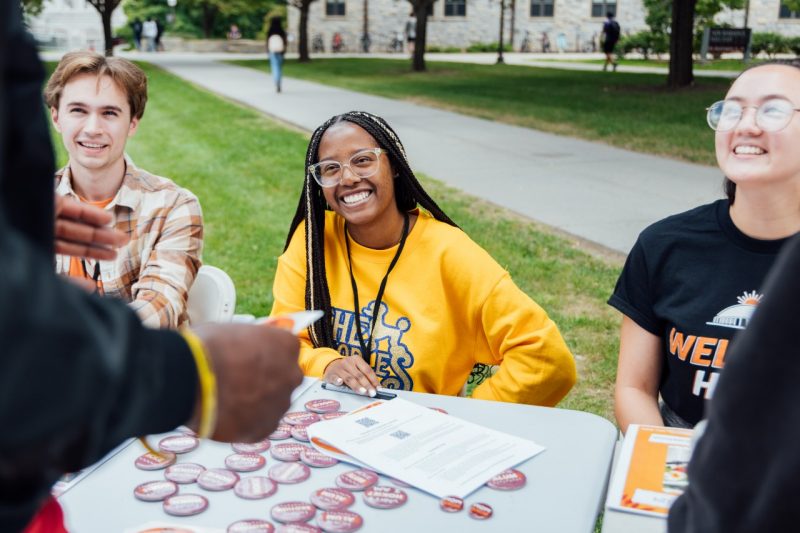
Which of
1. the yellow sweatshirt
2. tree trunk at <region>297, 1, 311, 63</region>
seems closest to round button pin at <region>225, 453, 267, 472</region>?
the yellow sweatshirt

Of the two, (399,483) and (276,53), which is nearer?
(399,483)

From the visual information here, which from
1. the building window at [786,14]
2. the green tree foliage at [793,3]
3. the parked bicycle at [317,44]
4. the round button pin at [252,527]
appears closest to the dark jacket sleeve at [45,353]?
the round button pin at [252,527]

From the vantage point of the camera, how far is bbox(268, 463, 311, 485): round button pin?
6.36ft

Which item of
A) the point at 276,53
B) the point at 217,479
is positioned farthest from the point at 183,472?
the point at 276,53

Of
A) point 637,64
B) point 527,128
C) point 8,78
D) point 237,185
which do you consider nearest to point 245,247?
point 237,185

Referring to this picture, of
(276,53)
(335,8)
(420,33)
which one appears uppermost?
(335,8)

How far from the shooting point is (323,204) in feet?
10.4

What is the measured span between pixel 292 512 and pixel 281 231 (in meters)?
5.74

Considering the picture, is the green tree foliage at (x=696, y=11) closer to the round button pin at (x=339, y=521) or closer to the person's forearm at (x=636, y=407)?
the person's forearm at (x=636, y=407)

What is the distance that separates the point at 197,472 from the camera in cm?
197

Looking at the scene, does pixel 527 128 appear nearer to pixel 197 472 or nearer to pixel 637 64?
pixel 197 472

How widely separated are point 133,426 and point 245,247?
6.06 metres

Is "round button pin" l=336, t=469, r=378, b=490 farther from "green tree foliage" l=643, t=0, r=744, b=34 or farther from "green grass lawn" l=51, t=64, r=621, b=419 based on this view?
"green tree foliage" l=643, t=0, r=744, b=34

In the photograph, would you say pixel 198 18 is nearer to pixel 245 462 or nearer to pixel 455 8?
pixel 455 8
